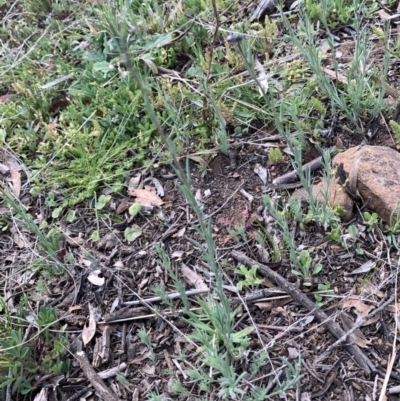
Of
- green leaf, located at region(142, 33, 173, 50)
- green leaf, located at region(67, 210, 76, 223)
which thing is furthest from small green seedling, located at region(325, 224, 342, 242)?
green leaf, located at region(142, 33, 173, 50)

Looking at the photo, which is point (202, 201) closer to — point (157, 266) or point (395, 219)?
point (157, 266)

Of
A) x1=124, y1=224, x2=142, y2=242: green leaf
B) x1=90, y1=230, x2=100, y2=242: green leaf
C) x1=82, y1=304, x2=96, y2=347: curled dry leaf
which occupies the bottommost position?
x1=82, y1=304, x2=96, y2=347: curled dry leaf

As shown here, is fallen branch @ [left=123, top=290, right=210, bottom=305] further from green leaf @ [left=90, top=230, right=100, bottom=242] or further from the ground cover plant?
green leaf @ [left=90, top=230, right=100, bottom=242]

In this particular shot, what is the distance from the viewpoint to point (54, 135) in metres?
2.59

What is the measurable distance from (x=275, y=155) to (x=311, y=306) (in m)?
0.74

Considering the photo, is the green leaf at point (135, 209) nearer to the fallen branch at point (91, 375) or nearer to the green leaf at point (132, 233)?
the green leaf at point (132, 233)

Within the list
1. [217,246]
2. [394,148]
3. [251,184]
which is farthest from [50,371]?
[394,148]

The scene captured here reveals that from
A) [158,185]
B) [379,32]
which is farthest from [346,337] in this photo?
[379,32]

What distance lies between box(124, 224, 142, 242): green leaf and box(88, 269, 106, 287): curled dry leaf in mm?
195

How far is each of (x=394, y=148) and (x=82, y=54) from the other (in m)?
1.89

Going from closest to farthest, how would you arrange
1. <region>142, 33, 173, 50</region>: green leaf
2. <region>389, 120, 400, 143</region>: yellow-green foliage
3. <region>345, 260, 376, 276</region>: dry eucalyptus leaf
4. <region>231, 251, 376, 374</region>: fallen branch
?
<region>231, 251, 376, 374</region>: fallen branch → <region>345, 260, 376, 276</region>: dry eucalyptus leaf → <region>389, 120, 400, 143</region>: yellow-green foliage → <region>142, 33, 173, 50</region>: green leaf

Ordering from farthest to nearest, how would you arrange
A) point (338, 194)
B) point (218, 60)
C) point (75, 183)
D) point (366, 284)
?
point (218, 60) → point (75, 183) → point (338, 194) → point (366, 284)

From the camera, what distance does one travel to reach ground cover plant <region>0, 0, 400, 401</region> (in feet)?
5.57

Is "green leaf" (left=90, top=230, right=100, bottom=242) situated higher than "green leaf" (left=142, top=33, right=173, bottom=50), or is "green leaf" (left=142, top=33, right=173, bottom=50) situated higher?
"green leaf" (left=142, top=33, right=173, bottom=50)
